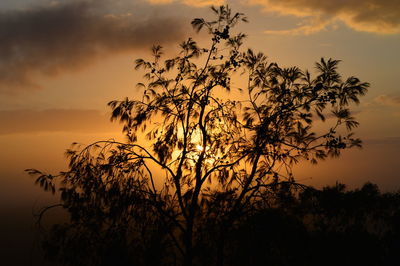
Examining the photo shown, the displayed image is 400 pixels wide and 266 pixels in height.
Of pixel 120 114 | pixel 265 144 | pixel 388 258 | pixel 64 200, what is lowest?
pixel 388 258

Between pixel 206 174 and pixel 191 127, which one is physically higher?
pixel 191 127

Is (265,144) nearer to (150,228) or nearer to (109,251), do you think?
(150,228)

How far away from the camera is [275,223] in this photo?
1255 centimetres

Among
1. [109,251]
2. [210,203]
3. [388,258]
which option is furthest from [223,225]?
[388,258]

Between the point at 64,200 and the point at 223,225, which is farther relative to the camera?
the point at 223,225

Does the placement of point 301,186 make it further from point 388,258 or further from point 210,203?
point 388,258

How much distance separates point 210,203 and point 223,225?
757 millimetres

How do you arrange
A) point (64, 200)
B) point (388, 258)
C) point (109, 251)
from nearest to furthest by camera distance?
point (64, 200) < point (109, 251) < point (388, 258)

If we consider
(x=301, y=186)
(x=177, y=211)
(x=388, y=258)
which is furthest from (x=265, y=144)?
(x=388, y=258)

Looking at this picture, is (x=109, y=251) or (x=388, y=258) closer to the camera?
(x=109, y=251)

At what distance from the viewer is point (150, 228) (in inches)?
484

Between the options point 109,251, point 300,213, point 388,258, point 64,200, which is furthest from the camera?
point 388,258

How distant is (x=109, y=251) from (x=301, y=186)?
593 centimetres

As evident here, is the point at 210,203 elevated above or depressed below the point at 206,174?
below
